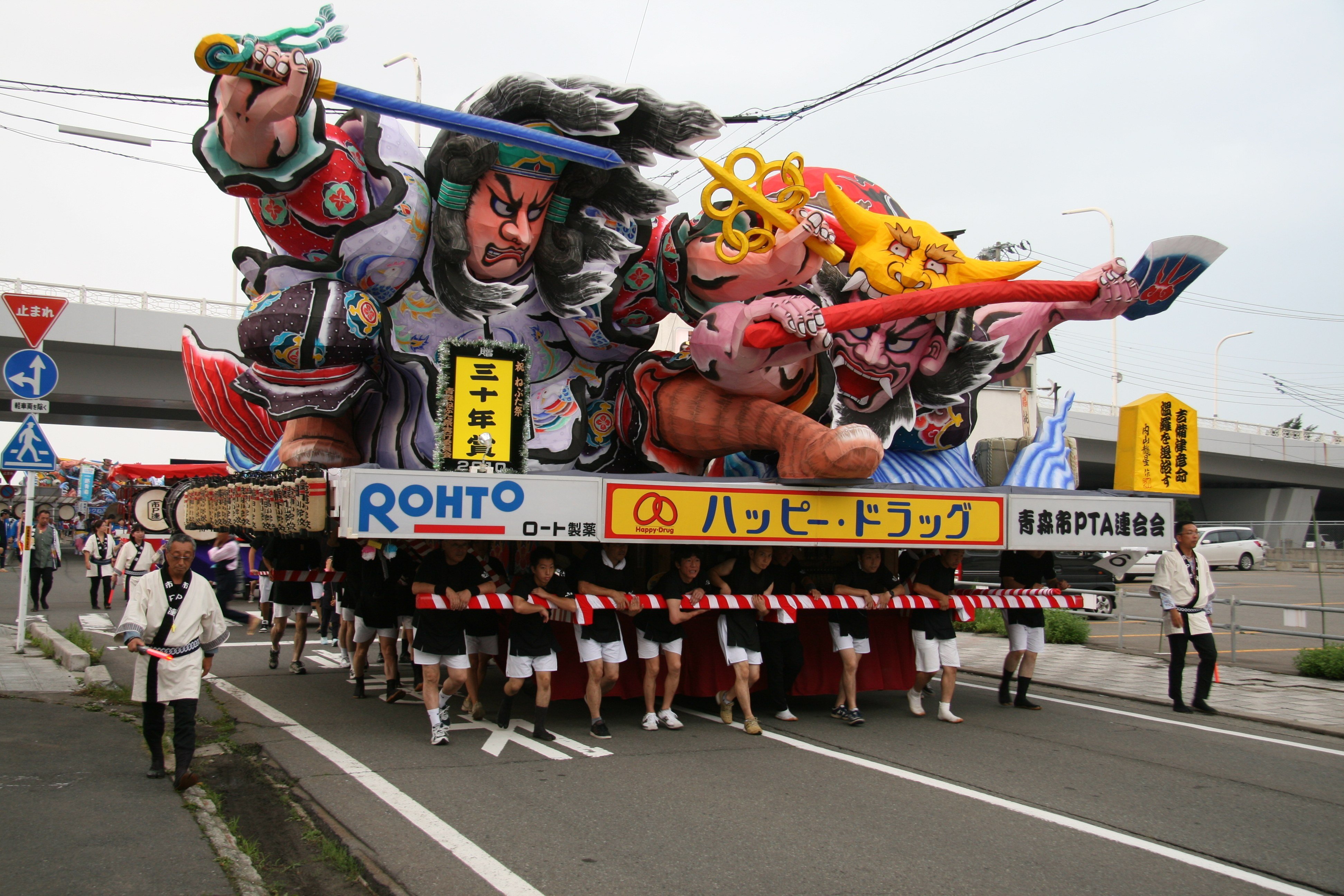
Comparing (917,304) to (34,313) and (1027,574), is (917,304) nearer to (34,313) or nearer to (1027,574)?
(1027,574)

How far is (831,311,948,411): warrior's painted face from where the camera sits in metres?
11.3

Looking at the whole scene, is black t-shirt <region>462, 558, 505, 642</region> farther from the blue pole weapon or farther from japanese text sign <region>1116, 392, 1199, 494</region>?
japanese text sign <region>1116, 392, 1199, 494</region>

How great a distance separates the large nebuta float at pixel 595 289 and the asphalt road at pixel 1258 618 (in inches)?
239

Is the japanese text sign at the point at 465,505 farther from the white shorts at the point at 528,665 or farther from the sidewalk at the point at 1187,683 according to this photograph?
the sidewalk at the point at 1187,683

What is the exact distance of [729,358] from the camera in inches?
392

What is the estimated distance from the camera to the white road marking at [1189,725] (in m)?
9.13

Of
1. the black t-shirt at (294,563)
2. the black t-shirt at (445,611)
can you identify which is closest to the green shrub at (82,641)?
the black t-shirt at (294,563)

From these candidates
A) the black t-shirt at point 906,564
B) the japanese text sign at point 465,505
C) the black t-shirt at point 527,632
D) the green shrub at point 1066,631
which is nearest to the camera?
the japanese text sign at point 465,505

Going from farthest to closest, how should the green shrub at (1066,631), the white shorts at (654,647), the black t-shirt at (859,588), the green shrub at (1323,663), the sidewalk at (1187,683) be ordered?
the green shrub at (1066,631), the green shrub at (1323,663), the sidewalk at (1187,683), the black t-shirt at (859,588), the white shorts at (654,647)

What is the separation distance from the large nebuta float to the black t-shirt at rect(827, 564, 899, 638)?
49.1 inches

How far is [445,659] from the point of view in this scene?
28.7 feet

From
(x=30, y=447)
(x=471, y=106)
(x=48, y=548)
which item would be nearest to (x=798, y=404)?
(x=471, y=106)

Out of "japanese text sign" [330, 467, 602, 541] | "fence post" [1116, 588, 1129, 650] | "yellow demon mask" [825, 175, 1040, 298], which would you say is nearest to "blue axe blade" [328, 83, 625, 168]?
"yellow demon mask" [825, 175, 1040, 298]

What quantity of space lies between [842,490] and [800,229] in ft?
8.48
